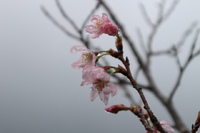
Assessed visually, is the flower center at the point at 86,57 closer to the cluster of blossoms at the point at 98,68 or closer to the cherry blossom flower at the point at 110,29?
the cluster of blossoms at the point at 98,68

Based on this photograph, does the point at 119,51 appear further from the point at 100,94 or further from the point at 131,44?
the point at 131,44

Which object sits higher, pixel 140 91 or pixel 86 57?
pixel 86 57

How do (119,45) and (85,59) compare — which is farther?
(85,59)

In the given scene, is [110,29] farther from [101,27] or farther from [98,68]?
[98,68]

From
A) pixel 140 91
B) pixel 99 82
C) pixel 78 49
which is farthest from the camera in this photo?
pixel 78 49

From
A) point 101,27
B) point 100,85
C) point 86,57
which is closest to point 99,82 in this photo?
point 100,85

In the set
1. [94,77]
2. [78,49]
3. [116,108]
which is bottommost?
[116,108]

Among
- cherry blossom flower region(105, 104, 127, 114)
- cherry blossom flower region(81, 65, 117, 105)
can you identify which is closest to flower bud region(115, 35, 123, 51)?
cherry blossom flower region(81, 65, 117, 105)

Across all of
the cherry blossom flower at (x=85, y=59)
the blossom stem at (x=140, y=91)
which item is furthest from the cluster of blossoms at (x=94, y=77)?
the blossom stem at (x=140, y=91)

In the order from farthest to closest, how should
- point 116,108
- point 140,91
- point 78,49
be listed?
point 78,49 → point 116,108 → point 140,91
